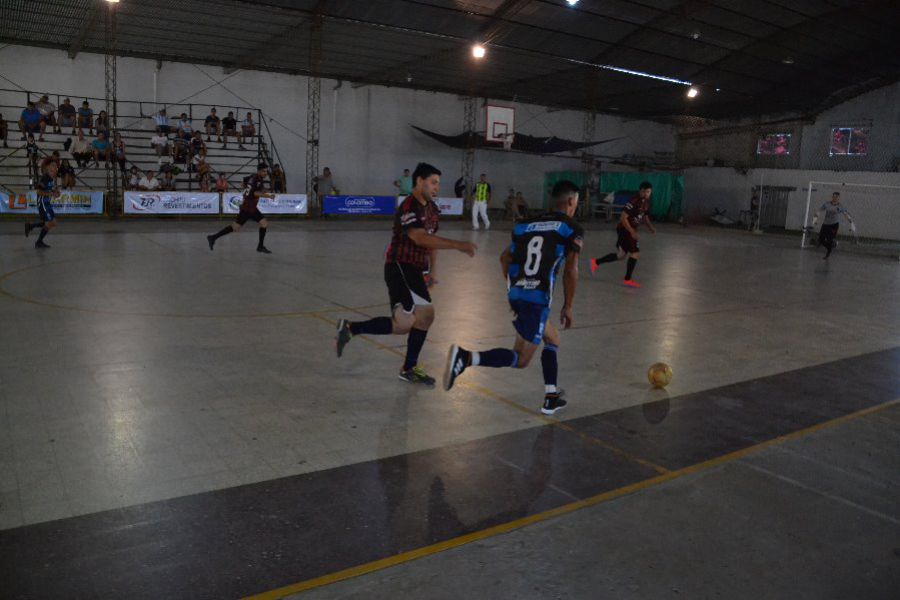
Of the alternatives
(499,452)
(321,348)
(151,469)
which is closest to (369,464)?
(499,452)

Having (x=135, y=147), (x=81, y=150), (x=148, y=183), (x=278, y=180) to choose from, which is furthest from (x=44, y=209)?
(x=278, y=180)

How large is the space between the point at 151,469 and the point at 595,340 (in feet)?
18.2

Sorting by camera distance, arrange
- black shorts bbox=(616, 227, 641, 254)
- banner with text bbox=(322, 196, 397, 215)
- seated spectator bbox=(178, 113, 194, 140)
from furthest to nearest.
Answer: banner with text bbox=(322, 196, 397, 215) → seated spectator bbox=(178, 113, 194, 140) → black shorts bbox=(616, 227, 641, 254)

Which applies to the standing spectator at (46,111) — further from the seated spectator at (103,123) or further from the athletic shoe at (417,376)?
the athletic shoe at (417,376)

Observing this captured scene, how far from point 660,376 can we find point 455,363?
2218 millimetres

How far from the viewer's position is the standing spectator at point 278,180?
26.4m

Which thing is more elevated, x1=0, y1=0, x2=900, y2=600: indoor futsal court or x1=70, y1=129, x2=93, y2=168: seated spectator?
x1=70, y1=129, x2=93, y2=168: seated spectator

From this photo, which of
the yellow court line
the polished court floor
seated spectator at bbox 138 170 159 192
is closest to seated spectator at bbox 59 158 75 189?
seated spectator at bbox 138 170 159 192

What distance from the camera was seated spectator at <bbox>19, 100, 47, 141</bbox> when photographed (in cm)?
2206

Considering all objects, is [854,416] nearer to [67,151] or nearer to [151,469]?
[151,469]

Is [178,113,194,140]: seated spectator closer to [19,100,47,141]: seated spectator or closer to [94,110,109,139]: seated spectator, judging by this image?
[94,110,109,139]: seated spectator

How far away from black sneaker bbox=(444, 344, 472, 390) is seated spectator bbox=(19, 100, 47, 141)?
22268 mm

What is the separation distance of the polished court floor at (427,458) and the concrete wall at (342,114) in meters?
18.0

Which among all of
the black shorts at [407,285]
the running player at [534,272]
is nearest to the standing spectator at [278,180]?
the black shorts at [407,285]
